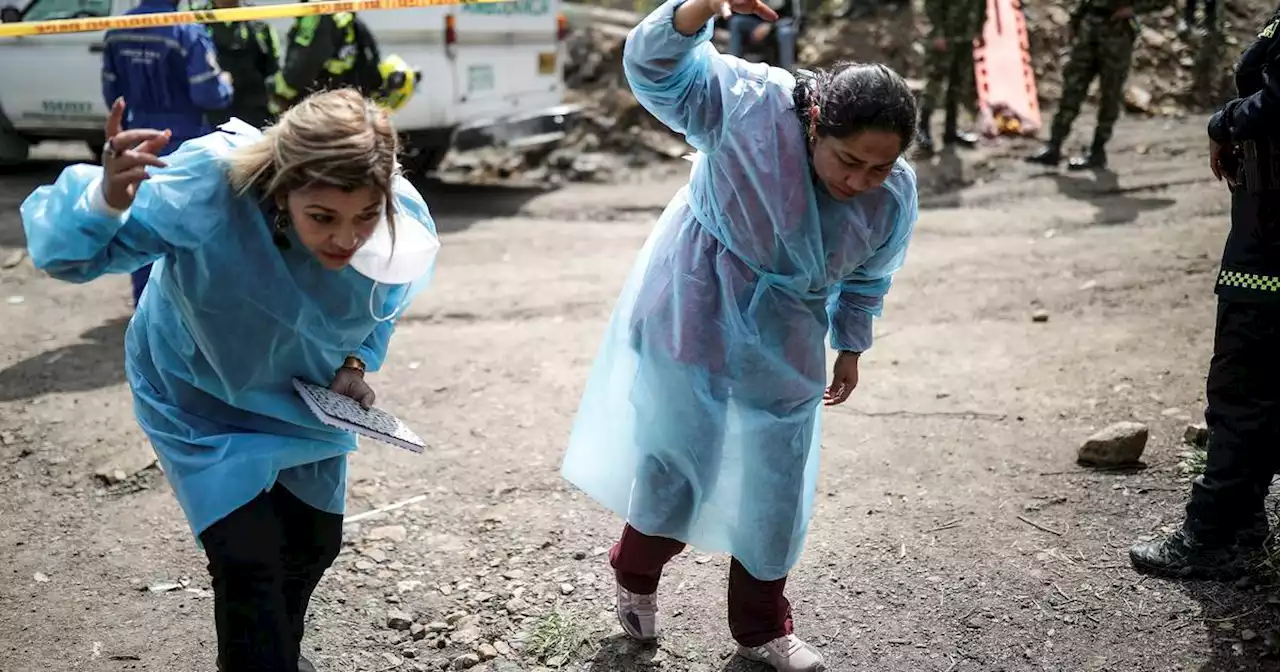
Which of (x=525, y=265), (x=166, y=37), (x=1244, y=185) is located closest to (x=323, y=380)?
(x=1244, y=185)

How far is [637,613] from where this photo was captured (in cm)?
296

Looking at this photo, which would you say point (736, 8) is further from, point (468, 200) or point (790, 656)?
point (468, 200)

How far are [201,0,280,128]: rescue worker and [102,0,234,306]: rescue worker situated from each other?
0.48m

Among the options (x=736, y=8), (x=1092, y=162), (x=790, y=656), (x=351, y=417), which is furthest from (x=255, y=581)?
(x=1092, y=162)

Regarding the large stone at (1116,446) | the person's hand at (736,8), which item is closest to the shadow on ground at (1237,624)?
the large stone at (1116,446)

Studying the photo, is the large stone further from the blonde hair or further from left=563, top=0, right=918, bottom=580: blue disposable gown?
the blonde hair

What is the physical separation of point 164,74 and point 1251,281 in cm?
454

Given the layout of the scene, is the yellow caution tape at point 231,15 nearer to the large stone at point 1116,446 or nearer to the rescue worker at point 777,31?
the large stone at point 1116,446

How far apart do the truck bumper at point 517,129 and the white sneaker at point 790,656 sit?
5918 millimetres

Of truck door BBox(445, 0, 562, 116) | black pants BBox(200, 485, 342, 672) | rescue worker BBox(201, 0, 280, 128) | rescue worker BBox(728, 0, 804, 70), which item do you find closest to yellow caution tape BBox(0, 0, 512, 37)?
rescue worker BBox(201, 0, 280, 128)

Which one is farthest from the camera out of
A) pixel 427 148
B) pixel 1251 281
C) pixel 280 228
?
pixel 427 148

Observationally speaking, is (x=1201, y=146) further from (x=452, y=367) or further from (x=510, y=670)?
(x=510, y=670)

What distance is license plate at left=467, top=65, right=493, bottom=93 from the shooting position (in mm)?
8047

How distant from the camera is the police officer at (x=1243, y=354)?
2.87 metres
